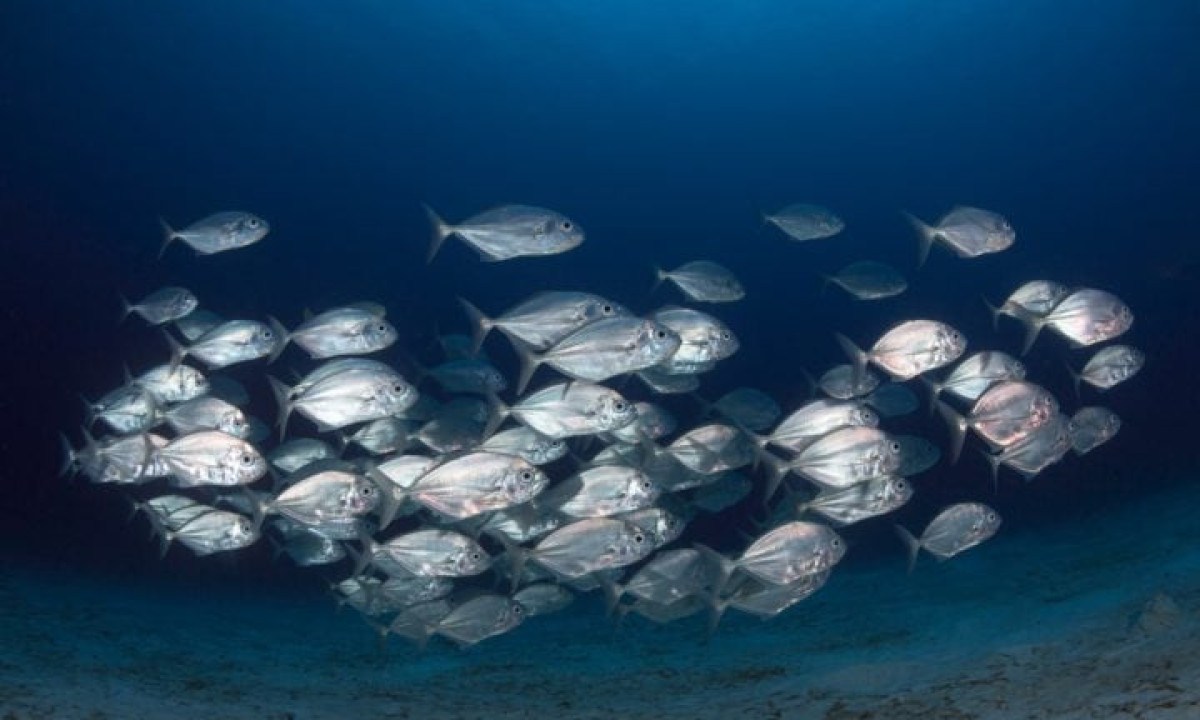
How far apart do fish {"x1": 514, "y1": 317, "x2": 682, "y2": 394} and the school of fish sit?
16 millimetres

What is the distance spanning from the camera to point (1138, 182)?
2221 inches

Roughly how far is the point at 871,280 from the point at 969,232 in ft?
6.15

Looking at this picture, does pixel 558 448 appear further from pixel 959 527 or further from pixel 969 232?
pixel 969 232

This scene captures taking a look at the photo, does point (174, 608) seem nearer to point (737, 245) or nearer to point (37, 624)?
point (37, 624)

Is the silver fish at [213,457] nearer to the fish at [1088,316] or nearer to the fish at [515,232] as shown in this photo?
the fish at [515,232]

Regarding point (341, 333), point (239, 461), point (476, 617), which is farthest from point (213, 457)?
point (476, 617)

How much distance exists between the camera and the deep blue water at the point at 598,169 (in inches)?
826

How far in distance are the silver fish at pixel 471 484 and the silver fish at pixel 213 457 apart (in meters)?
1.57

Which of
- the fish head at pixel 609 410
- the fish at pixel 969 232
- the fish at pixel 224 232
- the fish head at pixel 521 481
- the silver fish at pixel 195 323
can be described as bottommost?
the silver fish at pixel 195 323

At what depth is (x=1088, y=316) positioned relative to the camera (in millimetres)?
6469

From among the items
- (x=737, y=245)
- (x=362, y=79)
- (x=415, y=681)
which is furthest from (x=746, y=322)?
(x=415, y=681)

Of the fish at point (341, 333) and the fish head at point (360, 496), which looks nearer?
the fish head at point (360, 496)

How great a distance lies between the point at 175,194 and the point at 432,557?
43781 millimetres

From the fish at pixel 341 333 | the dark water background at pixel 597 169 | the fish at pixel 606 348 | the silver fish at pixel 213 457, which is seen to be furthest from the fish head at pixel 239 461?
the dark water background at pixel 597 169
